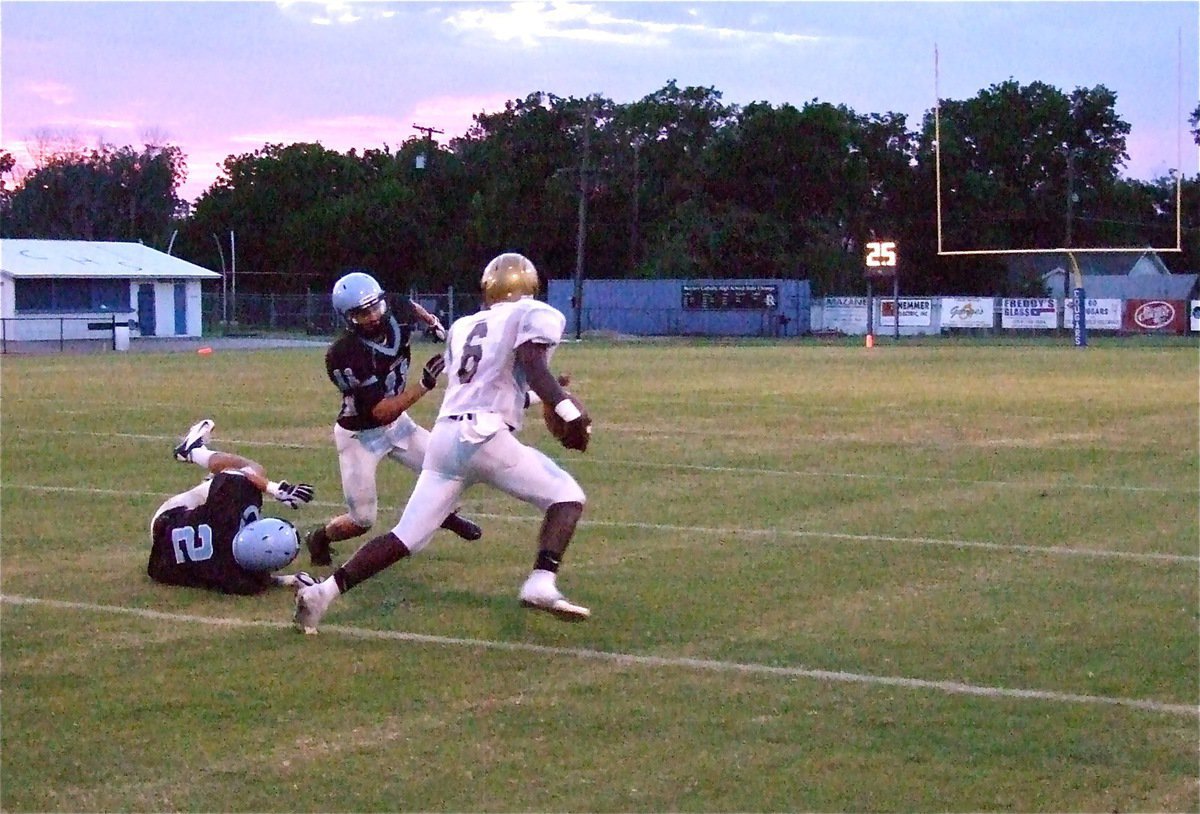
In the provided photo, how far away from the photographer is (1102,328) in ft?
193

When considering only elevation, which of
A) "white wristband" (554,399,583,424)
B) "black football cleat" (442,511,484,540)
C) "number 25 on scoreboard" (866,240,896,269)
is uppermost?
"number 25 on scoreboard" (866,240,896,269)

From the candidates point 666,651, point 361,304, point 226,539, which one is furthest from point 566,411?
point 226,539

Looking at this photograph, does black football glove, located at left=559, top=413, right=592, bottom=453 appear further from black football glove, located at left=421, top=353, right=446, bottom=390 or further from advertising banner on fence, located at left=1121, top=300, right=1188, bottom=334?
advertising banner on fence, located at left=1121, top=300, right=1188, bottom=334

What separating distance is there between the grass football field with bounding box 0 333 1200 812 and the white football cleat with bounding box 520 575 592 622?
15 cm

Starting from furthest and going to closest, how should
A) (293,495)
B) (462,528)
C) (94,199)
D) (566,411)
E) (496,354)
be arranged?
(94,199), (462,528), (293,495), (496,354), (566,411)

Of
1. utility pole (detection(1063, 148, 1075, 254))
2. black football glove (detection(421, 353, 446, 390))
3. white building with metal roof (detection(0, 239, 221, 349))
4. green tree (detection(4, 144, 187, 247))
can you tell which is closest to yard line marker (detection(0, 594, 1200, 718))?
black football glove (detection(421, 353, 446, 390))

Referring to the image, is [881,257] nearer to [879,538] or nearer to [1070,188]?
[1070,188]

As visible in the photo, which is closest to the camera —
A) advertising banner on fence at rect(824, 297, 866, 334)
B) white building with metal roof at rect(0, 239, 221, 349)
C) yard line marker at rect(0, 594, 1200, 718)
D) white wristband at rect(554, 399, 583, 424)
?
yard line marker at rect(0, 594, 1200, 718)

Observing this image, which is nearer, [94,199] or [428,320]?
[428,320]

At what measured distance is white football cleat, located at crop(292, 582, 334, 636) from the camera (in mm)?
7297

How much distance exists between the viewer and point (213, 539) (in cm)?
837

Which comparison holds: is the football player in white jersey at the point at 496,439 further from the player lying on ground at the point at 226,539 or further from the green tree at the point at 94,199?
the green tree at the point at 94,199

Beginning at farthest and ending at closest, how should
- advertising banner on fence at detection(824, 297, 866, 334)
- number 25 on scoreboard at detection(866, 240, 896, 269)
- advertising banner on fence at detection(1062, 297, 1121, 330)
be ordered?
advertising banner on fence at detection(824, 297, 866, 334) → advertising banner on fence at detection(1062, 297, 1121, 330) → number 25 on scoreboard at detection(866, 240, 896, 269)

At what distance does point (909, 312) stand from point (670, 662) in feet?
181
